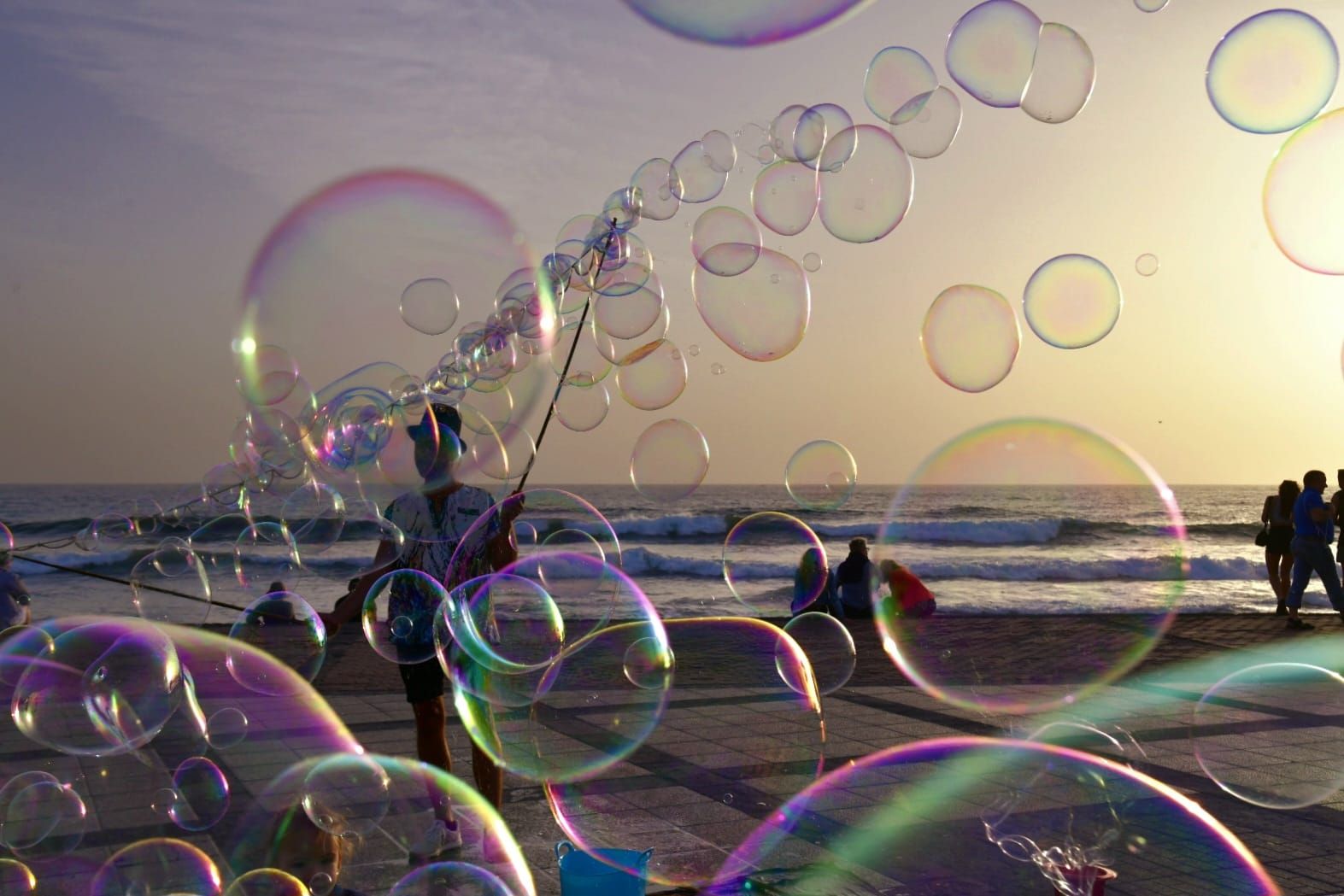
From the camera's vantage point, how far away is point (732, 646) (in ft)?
13.1

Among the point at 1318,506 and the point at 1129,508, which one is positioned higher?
the point at 1318,506

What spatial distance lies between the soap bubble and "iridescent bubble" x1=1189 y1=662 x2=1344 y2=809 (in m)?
2.81

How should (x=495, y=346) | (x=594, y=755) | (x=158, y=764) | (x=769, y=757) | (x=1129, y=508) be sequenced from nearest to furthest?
(x=594, y=755) → (x=769, y=757) → (x=158, y=764) → (x=495, y=346) → (x=1129, y=508)

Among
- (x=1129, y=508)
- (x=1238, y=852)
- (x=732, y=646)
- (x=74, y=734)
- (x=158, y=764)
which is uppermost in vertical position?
(x=732, y=646)

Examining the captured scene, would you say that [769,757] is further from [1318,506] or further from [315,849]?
[1318,506]

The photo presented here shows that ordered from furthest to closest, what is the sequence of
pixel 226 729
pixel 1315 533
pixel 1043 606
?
1. pixel 1043 606
2. pixel 1315 533
3. pixel 226 729

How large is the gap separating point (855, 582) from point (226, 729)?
280 inches

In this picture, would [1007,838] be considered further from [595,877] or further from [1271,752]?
[1271,752]

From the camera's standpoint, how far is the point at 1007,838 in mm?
4133

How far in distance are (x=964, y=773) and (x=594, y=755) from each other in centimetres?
235

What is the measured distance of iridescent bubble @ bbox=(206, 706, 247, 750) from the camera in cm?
651

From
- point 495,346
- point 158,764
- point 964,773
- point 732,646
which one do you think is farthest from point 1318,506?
point 158,764

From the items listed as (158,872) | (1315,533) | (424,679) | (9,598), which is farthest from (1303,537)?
(9,598)

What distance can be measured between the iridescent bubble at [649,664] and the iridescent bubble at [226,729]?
3364 millimetres
